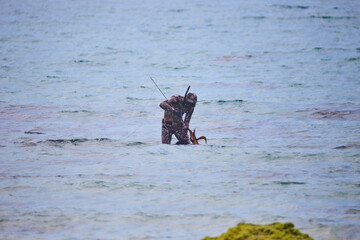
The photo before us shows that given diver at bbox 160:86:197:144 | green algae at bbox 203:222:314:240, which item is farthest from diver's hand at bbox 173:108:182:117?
green algae at bbox 203:222:314:240

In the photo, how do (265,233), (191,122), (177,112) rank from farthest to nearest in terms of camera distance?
(191,122)
(177,112)
(265,233)

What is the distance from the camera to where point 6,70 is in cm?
1477

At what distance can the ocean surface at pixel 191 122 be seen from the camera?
640 centimetres

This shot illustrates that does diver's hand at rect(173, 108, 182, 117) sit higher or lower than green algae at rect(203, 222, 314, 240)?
higher

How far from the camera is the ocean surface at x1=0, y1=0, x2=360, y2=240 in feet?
21.0

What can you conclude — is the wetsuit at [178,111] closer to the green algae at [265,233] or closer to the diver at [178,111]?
the diver at [178,111]

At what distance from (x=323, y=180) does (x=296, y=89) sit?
5.98 meters

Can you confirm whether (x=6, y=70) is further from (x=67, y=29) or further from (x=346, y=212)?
(x=346, y=212)

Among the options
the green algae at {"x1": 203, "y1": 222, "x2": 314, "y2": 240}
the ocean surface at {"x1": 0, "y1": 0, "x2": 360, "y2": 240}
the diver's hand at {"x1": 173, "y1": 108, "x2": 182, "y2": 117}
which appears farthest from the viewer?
the diver's hand at {"x1": 173, "y1": 108, "x2": 182, "y2": 117}

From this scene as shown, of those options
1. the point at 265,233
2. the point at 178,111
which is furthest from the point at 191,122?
the point at 265,233

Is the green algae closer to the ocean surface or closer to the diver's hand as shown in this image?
the ocean surface

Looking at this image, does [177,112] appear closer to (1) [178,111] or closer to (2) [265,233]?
(1) [178,111]

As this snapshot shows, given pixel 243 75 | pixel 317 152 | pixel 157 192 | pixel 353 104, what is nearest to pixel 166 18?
pixel 243 75

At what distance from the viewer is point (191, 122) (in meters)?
10.9
